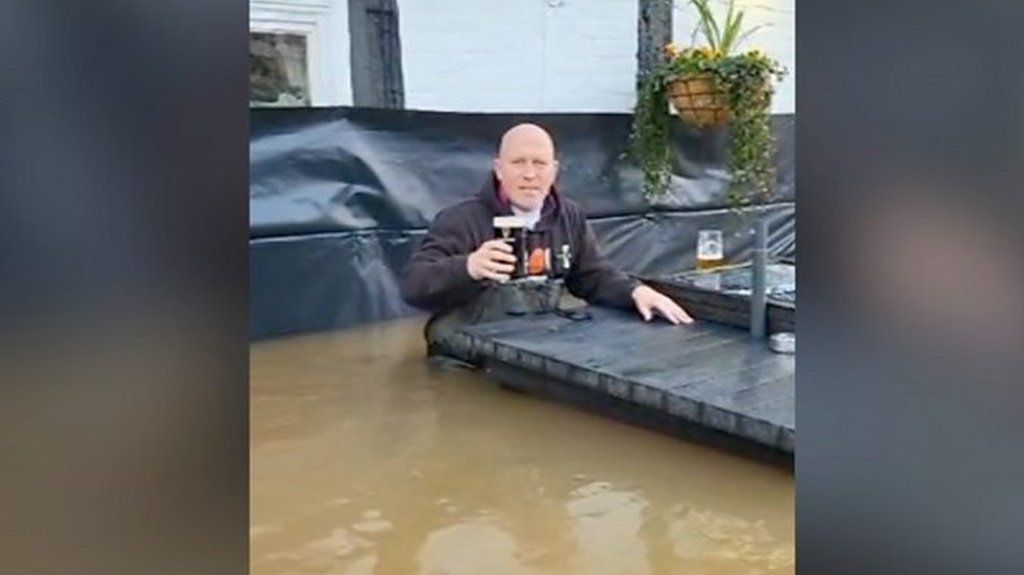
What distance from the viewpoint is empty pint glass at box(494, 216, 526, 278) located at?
11.3 ft

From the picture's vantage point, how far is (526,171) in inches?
139

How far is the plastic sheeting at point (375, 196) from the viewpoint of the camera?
3.94m

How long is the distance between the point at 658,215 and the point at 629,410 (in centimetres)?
226

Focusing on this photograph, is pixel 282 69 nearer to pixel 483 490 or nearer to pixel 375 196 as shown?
pixel 375 196

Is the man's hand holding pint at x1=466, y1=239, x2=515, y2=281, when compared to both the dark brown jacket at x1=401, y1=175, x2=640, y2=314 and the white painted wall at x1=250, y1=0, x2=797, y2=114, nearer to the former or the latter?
the dark brown jacket at x1=401, y1=175, x2=640, y2=314

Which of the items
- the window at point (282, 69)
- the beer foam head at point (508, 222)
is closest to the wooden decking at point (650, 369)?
the beer foam head at point (508, 222)

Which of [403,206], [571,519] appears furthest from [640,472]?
[403,206]
